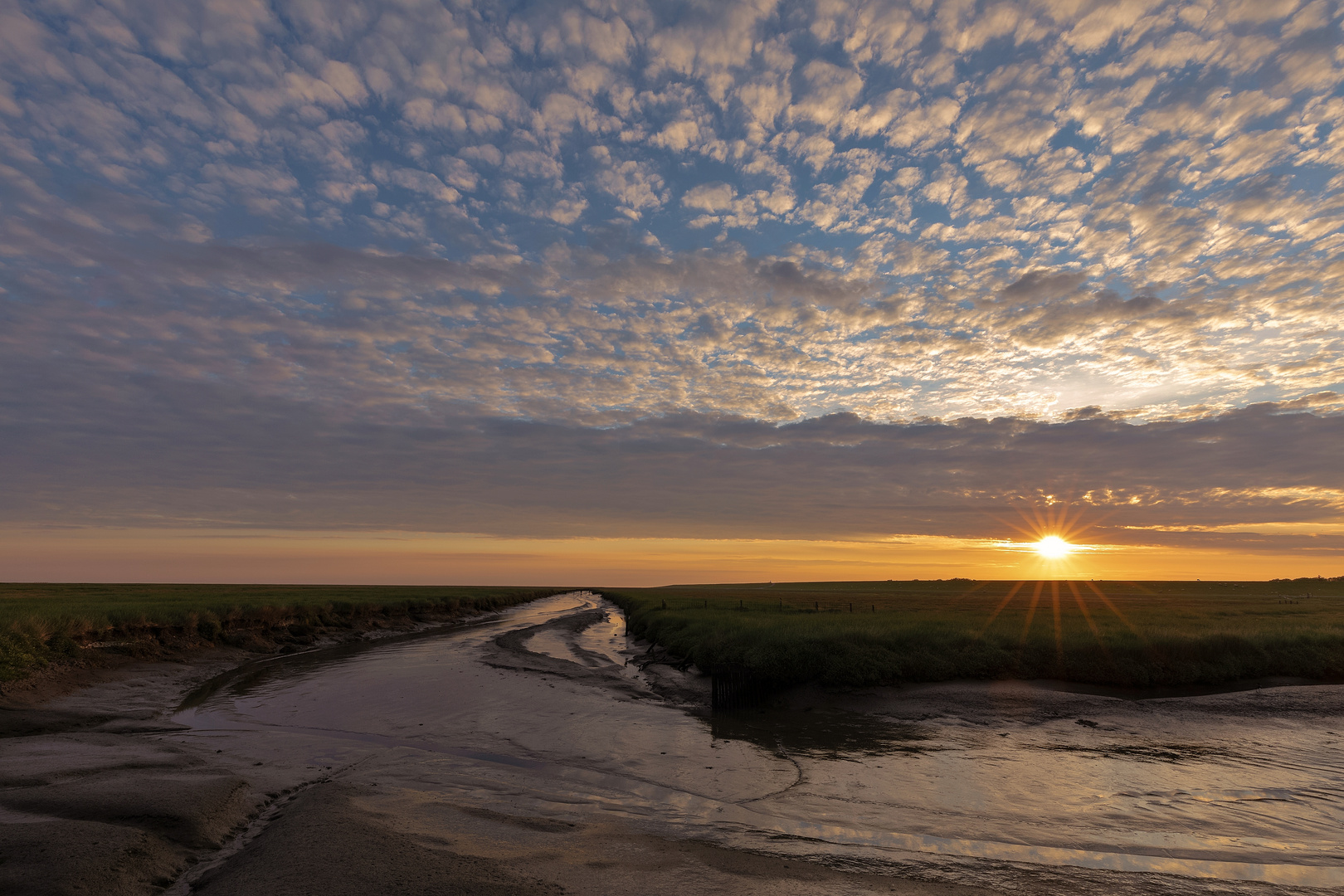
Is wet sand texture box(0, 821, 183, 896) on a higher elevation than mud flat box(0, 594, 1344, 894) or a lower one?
higher

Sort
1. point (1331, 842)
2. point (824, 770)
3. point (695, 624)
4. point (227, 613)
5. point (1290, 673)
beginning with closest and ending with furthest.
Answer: point (1331, 842) → point (824, 770) → point (1290, 673) → point (695, 624) → point (227, 613)

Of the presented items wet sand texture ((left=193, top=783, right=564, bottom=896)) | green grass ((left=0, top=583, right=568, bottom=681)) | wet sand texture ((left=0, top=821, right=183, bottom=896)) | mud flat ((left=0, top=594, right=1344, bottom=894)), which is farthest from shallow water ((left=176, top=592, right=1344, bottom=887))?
green grass ((left=0, top=583, right=568, bottom=681))

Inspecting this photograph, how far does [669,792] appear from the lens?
12.9 m

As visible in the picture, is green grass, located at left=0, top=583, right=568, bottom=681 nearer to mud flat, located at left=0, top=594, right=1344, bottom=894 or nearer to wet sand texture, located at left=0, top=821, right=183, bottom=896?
mud flat, located at left=0, top=594, right=1344, bottom=894

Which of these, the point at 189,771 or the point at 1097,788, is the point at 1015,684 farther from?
the point at 189,771

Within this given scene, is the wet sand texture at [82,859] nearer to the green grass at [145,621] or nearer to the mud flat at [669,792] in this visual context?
the mud flat at [669,792]

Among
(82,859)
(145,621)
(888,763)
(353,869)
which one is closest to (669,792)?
(888,763)

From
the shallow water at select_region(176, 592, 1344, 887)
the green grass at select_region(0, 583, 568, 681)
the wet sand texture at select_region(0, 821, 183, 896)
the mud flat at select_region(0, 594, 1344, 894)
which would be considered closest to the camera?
the wet sand texture at select_region(0, 821, 183, 896)

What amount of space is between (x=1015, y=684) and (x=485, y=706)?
20086 millimetres

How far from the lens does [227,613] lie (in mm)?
39250

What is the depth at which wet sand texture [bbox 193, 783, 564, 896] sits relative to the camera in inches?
290

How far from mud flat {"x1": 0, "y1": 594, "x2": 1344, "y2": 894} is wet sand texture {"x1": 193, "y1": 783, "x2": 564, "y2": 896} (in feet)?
0.16

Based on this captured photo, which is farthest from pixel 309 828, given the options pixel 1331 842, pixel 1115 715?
pixel 1115 715

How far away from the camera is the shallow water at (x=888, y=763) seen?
1034cm
